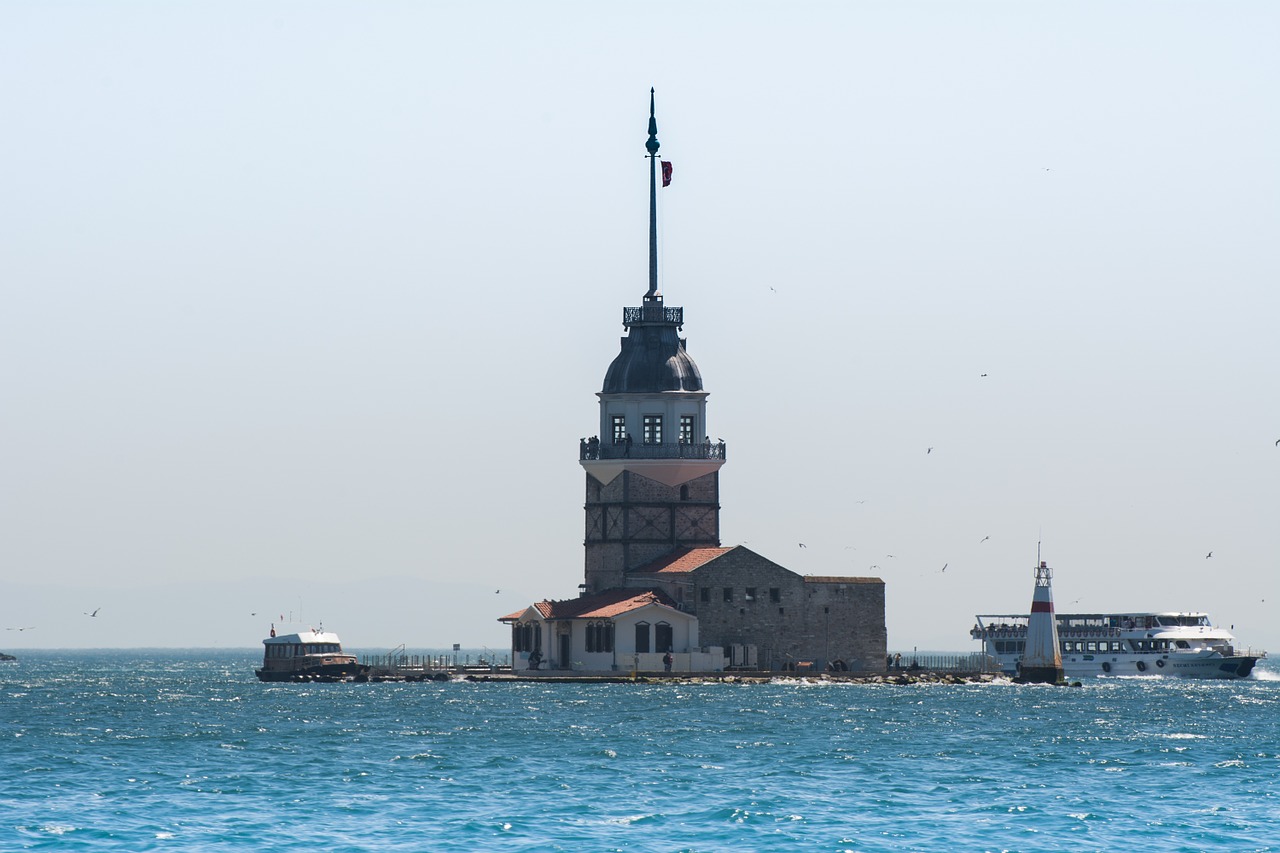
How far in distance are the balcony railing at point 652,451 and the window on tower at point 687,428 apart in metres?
0.44

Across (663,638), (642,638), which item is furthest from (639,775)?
(663,638)

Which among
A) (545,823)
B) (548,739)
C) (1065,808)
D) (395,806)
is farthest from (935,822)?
(548,739)

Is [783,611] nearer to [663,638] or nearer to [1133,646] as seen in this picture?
[663,638]

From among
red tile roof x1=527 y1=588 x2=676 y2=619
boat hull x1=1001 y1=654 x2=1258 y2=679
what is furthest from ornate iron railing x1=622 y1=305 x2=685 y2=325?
boat hull x1=1001 y1=654 x2=1258 y2=679

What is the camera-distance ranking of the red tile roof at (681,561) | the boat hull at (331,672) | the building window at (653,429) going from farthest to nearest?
the boat hull at (331,672)
the building window at (653,429)
the red tile roof at (681,561)

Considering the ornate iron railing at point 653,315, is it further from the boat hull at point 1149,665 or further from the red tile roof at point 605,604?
the boat hull at point 1149,665

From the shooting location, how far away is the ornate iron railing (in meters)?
117

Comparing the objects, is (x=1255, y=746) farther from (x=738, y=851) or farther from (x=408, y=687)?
(x=408, y=687)

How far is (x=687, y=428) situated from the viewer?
116m

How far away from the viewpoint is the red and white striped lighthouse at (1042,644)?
112188mm

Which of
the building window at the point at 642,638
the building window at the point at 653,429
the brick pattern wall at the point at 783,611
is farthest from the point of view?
the building window at the point at 653,429

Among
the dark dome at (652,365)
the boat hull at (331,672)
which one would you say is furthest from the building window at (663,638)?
the boat hull at (331,672)

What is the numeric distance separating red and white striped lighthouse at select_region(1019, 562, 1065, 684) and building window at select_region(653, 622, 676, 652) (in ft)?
57.1

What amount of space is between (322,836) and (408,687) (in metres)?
66.8
